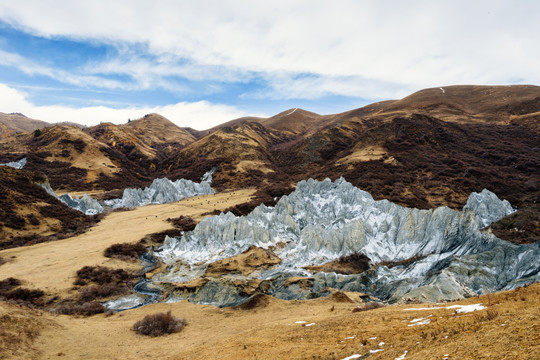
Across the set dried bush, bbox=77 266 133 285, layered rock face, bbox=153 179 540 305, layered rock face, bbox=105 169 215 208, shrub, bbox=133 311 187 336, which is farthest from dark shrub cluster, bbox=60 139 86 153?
shrub, bbox=133 311 187 336

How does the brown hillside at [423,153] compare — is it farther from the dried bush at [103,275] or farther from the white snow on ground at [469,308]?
the white snow on ground at [469,308]

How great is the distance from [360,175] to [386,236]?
4351cm

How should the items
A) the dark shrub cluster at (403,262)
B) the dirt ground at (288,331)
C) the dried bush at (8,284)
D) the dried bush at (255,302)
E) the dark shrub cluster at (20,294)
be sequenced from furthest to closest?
the dark shrub cluster at (403,262) < the dried bush at (8,284) < the dark shrub cluster at (20,294) < the dried bush at (255,302) < the dirt ground at (288,331)

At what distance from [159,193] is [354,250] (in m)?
58.8

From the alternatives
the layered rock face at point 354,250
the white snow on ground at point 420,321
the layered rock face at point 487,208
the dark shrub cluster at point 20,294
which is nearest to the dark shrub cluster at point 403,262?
the layered rock face at point 354,250

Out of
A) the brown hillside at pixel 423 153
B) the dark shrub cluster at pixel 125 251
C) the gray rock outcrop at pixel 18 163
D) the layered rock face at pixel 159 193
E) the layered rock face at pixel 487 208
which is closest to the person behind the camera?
the dark shrub cluster at pixel 125 251

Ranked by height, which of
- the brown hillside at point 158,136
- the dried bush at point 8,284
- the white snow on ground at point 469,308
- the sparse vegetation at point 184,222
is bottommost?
the dried bush at point 8,284

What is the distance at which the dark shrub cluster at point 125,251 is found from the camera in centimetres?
3990

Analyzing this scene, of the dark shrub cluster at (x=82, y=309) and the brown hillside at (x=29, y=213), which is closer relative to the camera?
the dark shrub cluster at (x=82, y=309)

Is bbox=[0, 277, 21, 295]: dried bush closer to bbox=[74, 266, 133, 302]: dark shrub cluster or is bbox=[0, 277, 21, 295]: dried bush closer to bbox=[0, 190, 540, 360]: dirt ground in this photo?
bbox=[0, 190, 540, 360]: dirt ground

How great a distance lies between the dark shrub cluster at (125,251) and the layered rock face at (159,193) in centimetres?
3553

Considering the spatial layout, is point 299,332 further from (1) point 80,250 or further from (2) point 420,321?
(1) point 80,250

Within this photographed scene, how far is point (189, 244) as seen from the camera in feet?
141

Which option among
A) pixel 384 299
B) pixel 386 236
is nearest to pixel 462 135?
pixel 386 236
